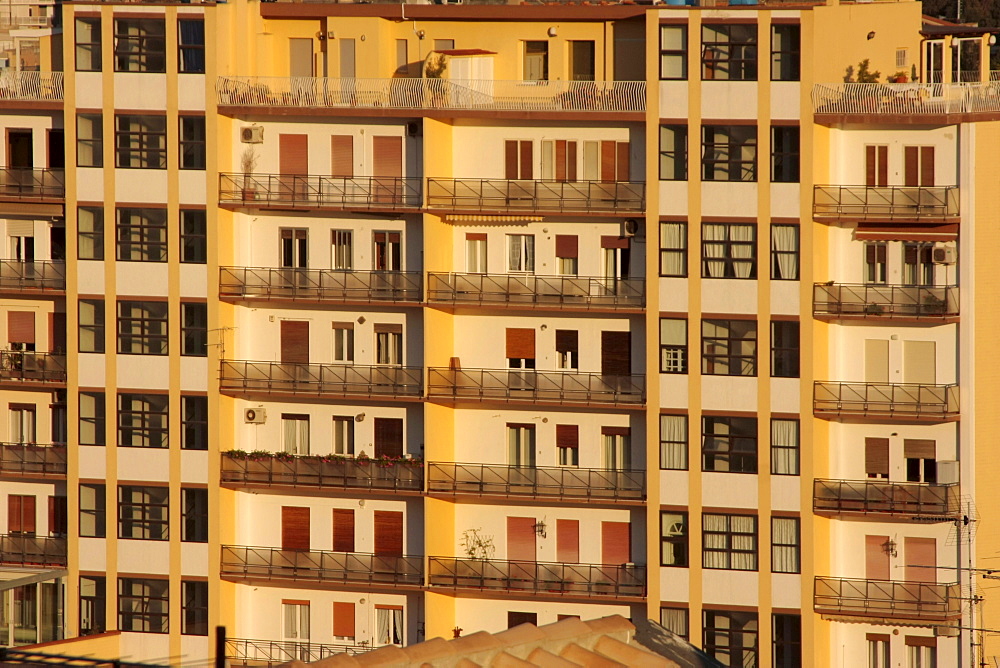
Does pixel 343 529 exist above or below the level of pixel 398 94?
below

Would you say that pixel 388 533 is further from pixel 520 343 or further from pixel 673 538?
pixel 673 538

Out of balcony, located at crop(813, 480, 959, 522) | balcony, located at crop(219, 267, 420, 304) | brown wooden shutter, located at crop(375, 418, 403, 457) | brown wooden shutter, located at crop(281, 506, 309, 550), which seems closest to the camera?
balcony, located at crop(813, 480, 959, 522)

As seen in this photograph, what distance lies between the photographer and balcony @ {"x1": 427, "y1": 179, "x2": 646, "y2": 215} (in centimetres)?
4988

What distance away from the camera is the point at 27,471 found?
52.8 metres

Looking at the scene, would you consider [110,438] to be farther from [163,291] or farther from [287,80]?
[287,80]

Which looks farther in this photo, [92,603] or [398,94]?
[92,603]

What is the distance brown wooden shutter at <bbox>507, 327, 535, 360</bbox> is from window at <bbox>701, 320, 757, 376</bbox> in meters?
5.57

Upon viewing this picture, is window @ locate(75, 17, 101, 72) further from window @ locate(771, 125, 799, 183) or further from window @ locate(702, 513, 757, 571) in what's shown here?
window @ locate(702, 513, 757, 571)

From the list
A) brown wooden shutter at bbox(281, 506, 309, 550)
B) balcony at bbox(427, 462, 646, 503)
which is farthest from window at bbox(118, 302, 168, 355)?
balcony at bbox(427, 462, 646, 503)

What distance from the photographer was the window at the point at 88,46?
166 feet

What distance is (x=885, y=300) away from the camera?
49.7 meters

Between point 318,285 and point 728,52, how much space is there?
14.1m

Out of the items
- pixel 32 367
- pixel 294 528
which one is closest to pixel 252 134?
pixel 32 367

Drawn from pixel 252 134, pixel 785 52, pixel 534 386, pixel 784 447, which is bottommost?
pixel 784 447
